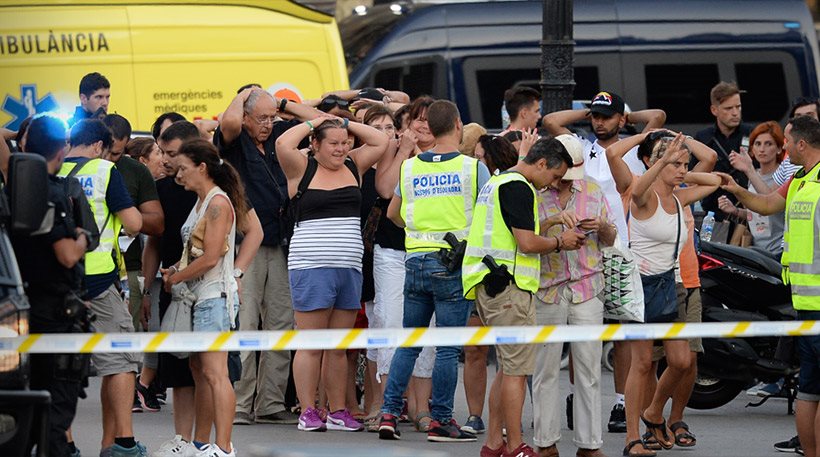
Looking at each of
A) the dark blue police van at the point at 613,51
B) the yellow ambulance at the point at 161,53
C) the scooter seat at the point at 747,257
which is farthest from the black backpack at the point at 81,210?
the dark blue police van at the point at 613,51

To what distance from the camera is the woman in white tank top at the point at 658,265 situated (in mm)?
10078

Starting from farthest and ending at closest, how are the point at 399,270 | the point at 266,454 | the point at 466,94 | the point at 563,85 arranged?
the point at 466,94 → the point at 563,85 → the point at 399,270 → the point at 266,454

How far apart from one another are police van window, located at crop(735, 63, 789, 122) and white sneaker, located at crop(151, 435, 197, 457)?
1365 centimetres

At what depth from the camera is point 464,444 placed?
10.6 meters

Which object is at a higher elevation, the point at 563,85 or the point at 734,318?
the point at 563,85

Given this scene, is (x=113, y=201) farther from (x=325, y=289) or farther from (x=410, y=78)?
(x=410, y=78)

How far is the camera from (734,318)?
38.5 feet

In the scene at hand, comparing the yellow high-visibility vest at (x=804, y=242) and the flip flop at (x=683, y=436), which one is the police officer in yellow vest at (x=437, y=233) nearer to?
the flip flop at (x=683, y=436)

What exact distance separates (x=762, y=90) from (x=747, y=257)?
34.7 feet

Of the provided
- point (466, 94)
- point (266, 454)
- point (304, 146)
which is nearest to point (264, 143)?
point (304, 146)

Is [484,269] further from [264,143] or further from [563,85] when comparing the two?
[563,85]

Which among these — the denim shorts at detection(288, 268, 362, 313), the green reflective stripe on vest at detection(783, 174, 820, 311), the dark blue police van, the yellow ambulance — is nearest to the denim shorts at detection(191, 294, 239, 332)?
the denim shorts at detection(288, 268, 362, 313)

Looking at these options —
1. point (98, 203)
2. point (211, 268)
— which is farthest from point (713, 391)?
point (98, 203)

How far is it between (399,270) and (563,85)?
2.85m
